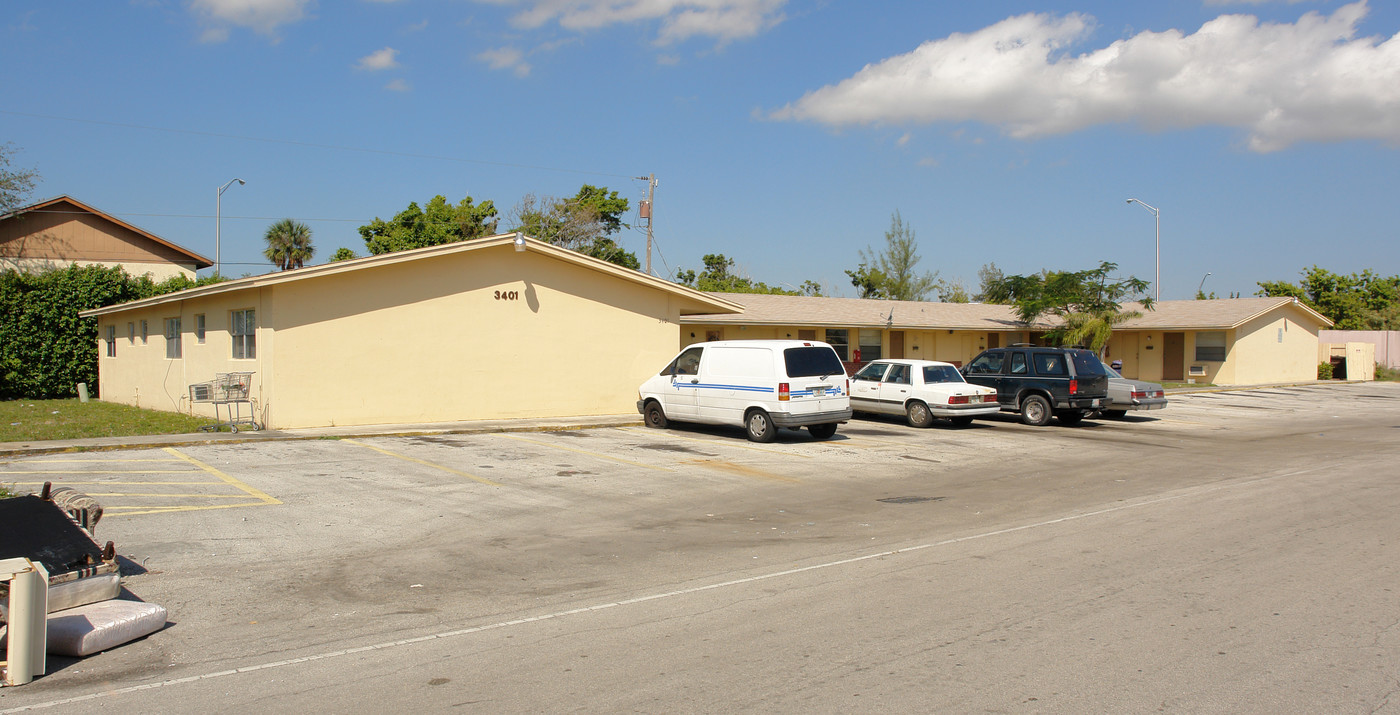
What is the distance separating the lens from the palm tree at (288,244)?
5203 cm

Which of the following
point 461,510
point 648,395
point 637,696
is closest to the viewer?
point 637,696

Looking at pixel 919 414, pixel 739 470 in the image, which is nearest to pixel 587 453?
pixel 739 470

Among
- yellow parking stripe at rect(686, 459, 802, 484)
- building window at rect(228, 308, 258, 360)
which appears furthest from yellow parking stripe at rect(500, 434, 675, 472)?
building window at rect(228, 308, 258, 360)

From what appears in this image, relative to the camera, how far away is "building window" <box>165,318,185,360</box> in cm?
2283

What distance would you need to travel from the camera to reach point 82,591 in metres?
6.16

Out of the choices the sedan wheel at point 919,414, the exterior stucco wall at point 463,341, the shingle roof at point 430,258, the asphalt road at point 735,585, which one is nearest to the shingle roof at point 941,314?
the shingle roof at point 430,258

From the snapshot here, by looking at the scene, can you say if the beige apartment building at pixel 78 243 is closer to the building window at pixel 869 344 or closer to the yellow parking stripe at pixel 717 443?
the yellow parking stripe at pixel 717 443

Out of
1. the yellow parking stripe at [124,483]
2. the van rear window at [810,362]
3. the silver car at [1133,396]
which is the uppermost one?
the van rear window at [810,362]

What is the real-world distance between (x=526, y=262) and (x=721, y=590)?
49.9ft

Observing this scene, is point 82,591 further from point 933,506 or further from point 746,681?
point 933,506

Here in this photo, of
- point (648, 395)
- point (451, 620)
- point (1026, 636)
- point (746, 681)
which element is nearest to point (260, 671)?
point (451, 620)

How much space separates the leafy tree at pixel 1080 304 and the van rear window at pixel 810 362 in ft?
78.0

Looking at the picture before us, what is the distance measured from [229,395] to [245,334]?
1.56 m

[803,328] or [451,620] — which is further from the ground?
[803,328]
